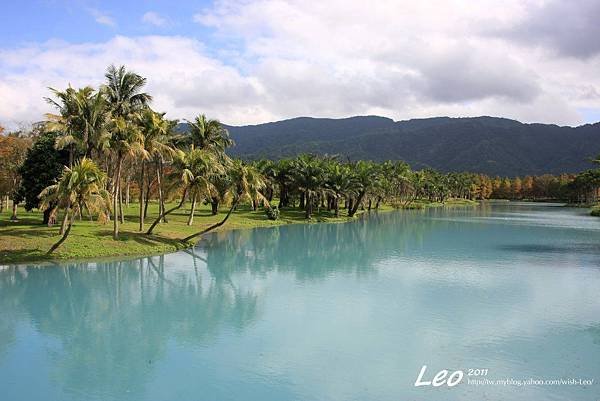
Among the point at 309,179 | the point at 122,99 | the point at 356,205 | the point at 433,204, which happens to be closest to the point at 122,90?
the point at 122,99

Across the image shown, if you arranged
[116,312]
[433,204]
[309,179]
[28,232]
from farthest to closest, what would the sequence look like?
1. [433,204]
2. [309,179]
3. [28,232]
4. [116,312]

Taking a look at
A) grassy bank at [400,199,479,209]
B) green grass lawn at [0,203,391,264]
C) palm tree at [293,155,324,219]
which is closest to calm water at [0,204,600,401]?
green grass lawn at [0,203,391,264]

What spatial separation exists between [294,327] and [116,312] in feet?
30.1

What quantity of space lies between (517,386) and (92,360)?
14.4 m

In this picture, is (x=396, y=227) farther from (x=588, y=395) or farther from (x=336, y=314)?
(x=588, y=395)

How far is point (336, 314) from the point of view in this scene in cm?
2384

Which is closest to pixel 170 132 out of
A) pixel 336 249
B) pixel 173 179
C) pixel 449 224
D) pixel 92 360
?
pixel 173 179

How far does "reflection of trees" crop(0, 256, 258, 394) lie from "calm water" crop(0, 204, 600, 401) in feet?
0.30

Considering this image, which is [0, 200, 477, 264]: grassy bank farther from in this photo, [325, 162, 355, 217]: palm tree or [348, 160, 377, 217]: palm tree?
[348, 160, 377, 217]: palm tree

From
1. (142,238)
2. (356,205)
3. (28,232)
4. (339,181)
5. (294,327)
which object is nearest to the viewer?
(294,327)

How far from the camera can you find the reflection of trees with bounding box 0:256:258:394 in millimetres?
17203

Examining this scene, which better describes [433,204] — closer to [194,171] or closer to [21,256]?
[194,171]

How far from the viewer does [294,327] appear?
21.6 m

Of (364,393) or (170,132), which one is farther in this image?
(170,132)
